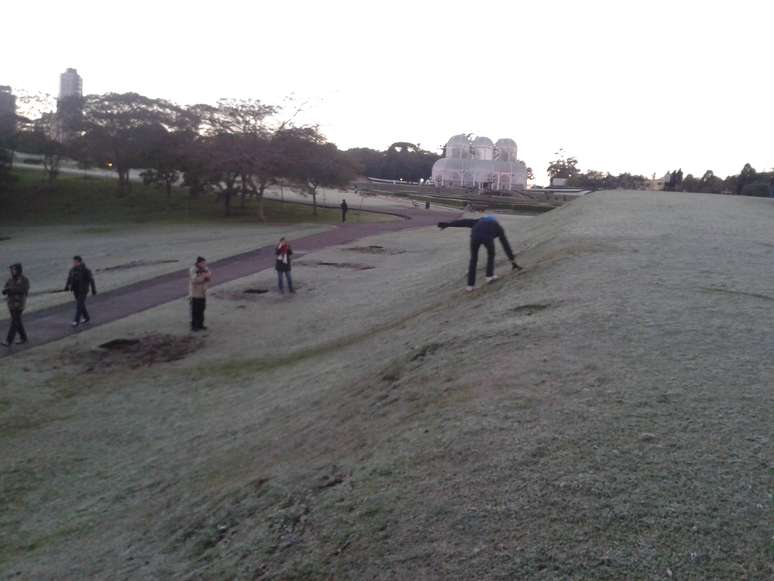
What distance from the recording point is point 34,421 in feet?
32.3

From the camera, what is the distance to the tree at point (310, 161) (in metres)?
39.8

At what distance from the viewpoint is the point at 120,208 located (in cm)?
4878

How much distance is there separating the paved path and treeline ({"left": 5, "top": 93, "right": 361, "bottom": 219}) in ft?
31.3

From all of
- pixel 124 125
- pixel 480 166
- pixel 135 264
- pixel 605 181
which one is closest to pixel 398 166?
pixel 480 166

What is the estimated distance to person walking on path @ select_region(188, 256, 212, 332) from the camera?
14.0 metres

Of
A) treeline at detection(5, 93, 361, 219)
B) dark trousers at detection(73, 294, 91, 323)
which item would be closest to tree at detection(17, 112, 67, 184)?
treeline at detection(5, 93, 361, 219)

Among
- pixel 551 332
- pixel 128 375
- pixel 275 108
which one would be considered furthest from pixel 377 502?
pixel 275 108

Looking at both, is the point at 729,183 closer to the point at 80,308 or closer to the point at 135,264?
the point at 135,264

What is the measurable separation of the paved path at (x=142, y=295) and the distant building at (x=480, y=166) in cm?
5332

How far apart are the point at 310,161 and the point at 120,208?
1656cm

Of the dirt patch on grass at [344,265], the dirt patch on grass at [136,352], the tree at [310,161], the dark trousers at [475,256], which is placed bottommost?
the dirt patch on grass at [136,352]

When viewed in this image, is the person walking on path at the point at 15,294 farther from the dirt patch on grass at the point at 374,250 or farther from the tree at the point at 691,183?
the tree at the point at 691,183

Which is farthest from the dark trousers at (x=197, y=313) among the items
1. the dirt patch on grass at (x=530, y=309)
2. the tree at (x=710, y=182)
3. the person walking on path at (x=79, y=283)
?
the tree at (x=710, y=182)

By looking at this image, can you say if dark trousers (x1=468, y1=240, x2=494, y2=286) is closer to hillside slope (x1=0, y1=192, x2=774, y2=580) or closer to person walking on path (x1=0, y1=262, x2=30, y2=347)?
hillside slope (x1=0, y1=192, x2=774, y2=580)
